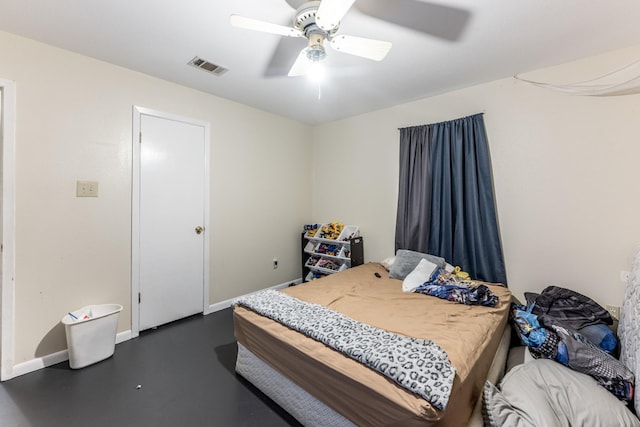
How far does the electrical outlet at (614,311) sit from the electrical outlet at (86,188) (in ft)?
14.0

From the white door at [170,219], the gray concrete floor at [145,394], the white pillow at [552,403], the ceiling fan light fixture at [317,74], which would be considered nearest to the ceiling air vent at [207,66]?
the white door at [170,219]

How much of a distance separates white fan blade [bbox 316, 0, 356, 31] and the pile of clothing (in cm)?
231

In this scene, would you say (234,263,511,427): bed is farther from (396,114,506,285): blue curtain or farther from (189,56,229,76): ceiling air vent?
(189,56,229,76): ceiling air vent

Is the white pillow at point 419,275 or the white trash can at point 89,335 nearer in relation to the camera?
the white trash can at point 89,335

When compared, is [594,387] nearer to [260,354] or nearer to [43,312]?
[260,354]

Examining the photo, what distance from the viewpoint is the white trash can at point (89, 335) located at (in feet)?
6.55

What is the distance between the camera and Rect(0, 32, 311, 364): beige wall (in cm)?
198

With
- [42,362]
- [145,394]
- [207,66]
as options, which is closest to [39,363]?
[42,362]

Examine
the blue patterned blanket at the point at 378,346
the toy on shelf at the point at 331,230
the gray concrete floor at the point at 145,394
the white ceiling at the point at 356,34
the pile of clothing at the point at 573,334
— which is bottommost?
the gray concrete floor at the point at 145,394

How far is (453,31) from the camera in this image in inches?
71.5

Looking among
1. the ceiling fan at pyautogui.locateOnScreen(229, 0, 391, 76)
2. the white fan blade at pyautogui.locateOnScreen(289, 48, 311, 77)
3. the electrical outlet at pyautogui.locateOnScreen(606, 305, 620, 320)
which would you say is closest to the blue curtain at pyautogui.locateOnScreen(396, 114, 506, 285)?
the electrical outlet at pyautogui.locateOnScreen(606, 305, 620, 320)

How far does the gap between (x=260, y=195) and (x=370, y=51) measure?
231 cm

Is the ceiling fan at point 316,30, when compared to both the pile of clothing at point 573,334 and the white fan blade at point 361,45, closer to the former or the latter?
the white fan blade at point 361,45

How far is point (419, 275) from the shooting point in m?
2.54
